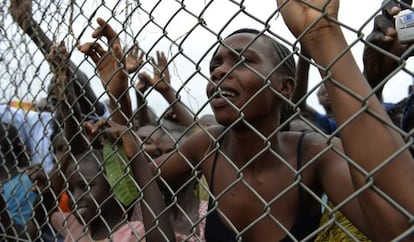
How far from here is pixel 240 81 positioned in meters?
1.58

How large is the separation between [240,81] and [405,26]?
0.52 meters

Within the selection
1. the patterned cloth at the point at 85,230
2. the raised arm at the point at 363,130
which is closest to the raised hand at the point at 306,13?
the raised arm at the point at 363,130

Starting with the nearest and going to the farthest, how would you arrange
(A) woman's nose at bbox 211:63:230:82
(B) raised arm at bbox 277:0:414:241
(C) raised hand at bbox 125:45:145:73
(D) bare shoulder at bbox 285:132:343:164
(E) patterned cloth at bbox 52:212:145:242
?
(B) raised arm at bbox 277:0:414:241 → (A) woman's nose at bbox 211:63:230:82 → (D) bare shoulder at bbox 285:132:343:164 → (E) patterned cloth at bbox 52:212:145:242 → (C) raised hand at bbox 125:45:145:73

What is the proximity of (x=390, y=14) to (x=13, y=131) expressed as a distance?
2669 millimetres

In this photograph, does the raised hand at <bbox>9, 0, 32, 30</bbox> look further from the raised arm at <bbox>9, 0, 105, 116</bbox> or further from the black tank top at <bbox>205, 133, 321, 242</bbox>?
the black tank top at <bbox>205, 133, 321, 242</bbox>

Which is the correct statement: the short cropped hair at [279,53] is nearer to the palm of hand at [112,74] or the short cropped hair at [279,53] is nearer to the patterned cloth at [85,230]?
the palm of hand at [112,74]

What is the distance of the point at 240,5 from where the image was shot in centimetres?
128

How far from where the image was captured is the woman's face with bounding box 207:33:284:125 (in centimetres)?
155

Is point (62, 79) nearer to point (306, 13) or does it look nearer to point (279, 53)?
point (279, 53)

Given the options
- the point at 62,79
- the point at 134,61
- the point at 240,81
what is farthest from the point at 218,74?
the point at 62,79

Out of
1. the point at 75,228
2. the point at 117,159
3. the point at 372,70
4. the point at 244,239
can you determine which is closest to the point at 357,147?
the point at 372,70

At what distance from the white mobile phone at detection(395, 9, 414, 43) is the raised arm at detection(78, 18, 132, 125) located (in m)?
0.92

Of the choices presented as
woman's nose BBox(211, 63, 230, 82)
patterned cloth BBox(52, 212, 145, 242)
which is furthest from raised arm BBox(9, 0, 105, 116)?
woman's nose BBox(211, 63, 230, 82)

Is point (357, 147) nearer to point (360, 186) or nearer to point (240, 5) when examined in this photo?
point (360, 186)
